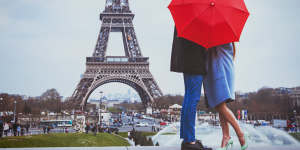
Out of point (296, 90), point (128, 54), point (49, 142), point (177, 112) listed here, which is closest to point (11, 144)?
point (49, 142)

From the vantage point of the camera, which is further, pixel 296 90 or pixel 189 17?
pixel 296 90

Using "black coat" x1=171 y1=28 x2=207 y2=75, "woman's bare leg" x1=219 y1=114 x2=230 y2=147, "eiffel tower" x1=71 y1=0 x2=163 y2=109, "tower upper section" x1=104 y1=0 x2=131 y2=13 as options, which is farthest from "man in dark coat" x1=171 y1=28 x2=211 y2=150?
"tower upper section" x1=104 y1=0 x2=131 y2=13

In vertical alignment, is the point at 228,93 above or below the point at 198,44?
below

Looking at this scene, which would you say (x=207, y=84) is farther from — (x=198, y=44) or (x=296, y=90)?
(x=296, y=90)

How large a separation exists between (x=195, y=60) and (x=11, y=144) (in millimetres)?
5088

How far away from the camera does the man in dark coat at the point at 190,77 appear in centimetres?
219

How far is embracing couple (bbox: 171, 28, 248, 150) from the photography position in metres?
2.19

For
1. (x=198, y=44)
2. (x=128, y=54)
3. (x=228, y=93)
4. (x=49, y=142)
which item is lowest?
(x=49, y=142)

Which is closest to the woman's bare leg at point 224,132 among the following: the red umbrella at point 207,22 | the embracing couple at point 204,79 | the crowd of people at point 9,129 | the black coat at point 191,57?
the embracing couple at point 204,79

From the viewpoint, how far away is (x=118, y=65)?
26.0 metres

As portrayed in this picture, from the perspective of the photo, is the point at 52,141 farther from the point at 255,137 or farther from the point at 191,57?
the point at 191,57

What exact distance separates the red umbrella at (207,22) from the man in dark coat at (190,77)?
0.12 meters

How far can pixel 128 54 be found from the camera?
27672 mm

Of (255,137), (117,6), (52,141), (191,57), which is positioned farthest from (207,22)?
(117,6)
